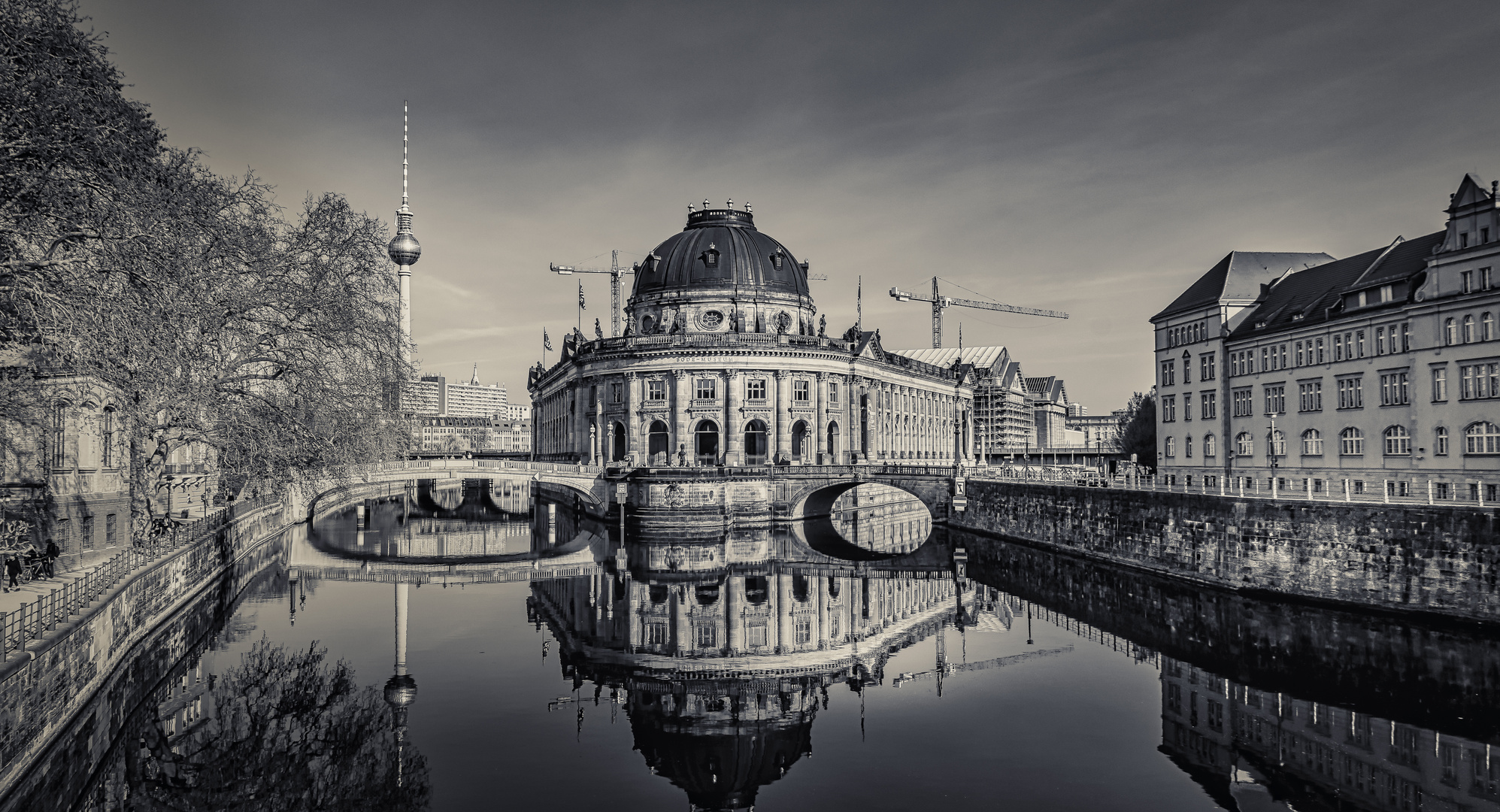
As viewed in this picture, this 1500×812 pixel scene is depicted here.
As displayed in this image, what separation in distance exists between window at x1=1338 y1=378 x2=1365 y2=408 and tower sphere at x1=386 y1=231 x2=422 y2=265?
137m

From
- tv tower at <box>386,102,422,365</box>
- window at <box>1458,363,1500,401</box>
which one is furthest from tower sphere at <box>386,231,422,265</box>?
window at <box>1458,363,1500,401</box>

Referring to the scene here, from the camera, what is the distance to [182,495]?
65.2 m

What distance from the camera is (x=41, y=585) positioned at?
25.5 meters

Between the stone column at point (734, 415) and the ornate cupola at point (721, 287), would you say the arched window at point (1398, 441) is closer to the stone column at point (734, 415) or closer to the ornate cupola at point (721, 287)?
the stone column at point (734, 415)

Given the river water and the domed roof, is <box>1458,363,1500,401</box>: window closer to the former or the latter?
the river water

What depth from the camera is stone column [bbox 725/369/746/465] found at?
255ft

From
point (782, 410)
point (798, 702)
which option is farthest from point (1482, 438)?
point (782, 410)

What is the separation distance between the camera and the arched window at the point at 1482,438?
134 feet

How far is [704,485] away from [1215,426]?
3498cm

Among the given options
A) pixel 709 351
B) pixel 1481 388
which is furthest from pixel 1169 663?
pixel 709 351

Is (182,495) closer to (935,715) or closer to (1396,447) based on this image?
(935,715)

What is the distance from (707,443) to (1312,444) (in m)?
45.3

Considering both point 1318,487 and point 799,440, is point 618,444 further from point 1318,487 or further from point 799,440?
→ point 1318,487

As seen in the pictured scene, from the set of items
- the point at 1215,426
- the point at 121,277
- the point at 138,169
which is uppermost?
the point at 138,169
